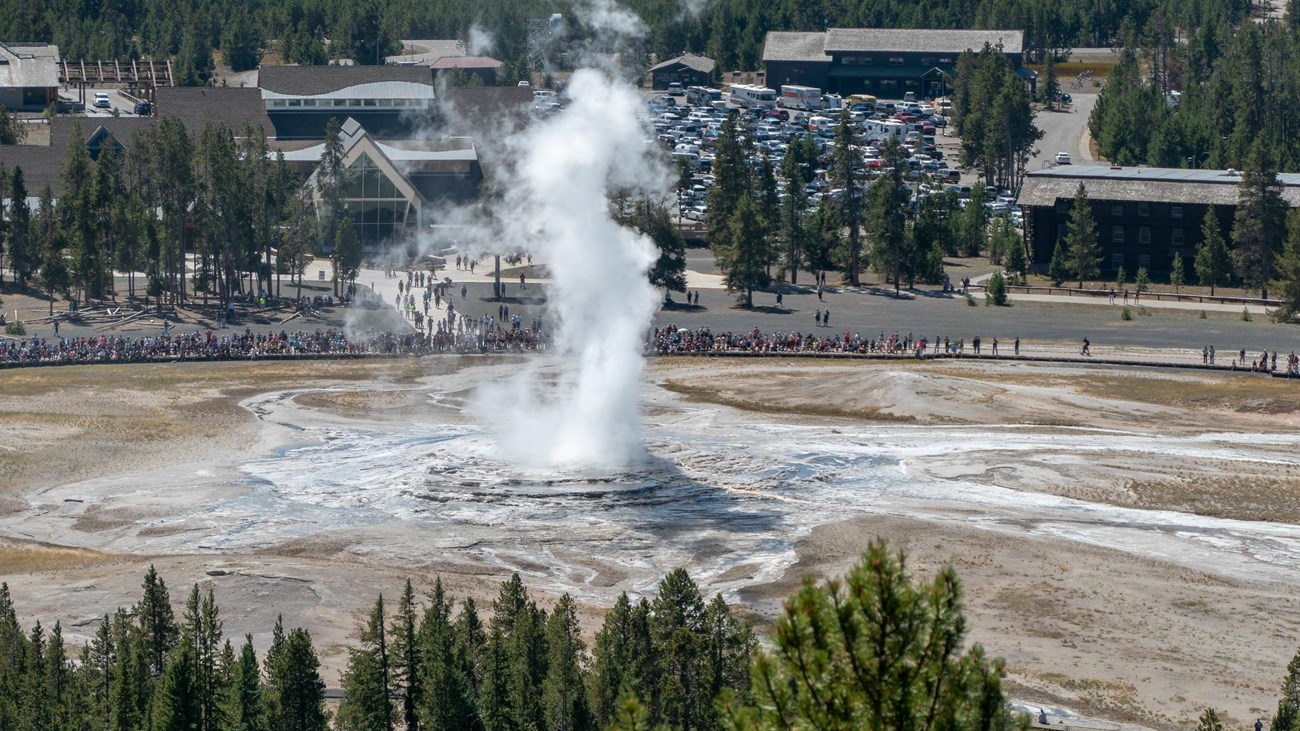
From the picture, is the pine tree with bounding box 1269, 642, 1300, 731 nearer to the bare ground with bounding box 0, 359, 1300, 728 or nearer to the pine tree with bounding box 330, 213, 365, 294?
the bare ground with bounding box 0, 359, 1300, 728

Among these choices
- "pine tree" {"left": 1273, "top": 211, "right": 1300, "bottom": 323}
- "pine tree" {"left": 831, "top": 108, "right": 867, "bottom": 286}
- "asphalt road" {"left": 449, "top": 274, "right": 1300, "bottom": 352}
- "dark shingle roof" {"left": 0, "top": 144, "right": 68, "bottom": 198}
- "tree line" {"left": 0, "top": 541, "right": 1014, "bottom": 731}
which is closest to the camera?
"tree line" {"left": 0, "top": 541, "right": 1014, "bottom": 731}

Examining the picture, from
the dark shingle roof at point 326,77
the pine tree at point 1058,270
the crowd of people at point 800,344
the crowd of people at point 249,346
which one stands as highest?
the dark shingle roof at point 326,77

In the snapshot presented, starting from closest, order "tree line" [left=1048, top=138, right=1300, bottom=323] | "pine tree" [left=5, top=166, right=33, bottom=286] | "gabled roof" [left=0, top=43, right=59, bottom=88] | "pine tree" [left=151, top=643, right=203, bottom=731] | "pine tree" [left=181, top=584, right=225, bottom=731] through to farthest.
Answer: "pine tree" [left=151, top=643, right=203, bottom=731] < "pine tree" [left=181, top=584, right=225, bottom=731] < "tree line" [left=1048, top=138, right=1300, bottom=323] < "pine tree" [left=5, top=166, right=33, bottom=286] < "gabled roof" [left=0, top=43, right=59, bottom=88]

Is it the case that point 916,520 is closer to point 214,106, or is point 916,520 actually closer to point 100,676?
point 100,676

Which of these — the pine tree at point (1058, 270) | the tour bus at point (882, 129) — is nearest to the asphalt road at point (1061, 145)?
the tour bus at point (882, 129)

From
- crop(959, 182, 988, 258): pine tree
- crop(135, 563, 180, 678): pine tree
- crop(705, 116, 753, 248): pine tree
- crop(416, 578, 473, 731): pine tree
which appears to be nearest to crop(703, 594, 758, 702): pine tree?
crop(416, 578, 473, 731): pine tree

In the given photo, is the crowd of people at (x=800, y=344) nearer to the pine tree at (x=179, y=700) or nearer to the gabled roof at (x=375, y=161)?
the gabled roof at (x=375, y=161)

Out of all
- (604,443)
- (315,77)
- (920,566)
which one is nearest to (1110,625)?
(920,566)
